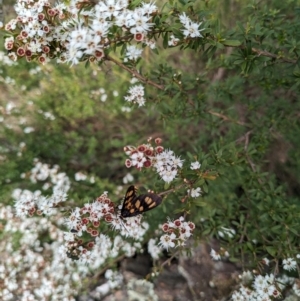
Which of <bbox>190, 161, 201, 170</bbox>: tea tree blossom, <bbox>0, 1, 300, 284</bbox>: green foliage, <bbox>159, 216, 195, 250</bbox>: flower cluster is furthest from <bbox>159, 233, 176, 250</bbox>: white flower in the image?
<bbox>190, 161, 201, 170</bbox>: tea tree blossom

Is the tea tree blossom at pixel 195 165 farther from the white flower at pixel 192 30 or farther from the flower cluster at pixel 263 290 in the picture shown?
the flower cluster at pixel 263 290

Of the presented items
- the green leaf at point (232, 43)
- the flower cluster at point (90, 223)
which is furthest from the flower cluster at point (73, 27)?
the flower cluster at point (90, 223)

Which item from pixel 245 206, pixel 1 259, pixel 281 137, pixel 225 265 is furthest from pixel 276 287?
pixel 1 259

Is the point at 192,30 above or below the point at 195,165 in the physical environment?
above

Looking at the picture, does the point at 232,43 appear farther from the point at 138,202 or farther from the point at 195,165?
the point at 138,202

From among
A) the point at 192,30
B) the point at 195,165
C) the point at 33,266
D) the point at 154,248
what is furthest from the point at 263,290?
the point at 33,266

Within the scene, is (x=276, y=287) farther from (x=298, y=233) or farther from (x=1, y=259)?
(x=1, y=259)
